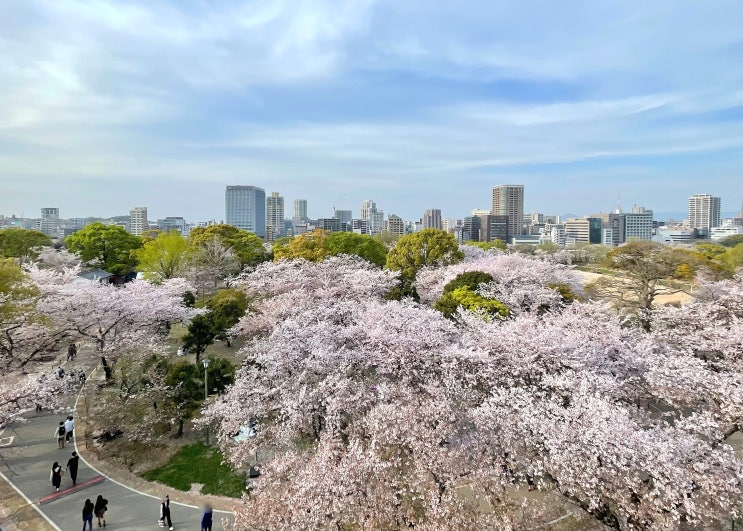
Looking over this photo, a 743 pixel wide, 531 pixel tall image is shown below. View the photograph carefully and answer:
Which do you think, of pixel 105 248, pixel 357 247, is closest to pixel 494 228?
pixel 357 247

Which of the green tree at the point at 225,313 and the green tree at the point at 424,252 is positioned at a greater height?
the green tree at the point at 424,252

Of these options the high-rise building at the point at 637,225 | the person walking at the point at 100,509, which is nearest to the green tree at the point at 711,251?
the person walking at the point at 100,509

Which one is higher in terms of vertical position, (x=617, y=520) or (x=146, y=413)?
(x=617, y=520)

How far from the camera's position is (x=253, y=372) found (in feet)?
42.0

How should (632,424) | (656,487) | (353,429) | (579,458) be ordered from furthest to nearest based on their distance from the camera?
(353,429), (632,424), (579,458), (656,487)

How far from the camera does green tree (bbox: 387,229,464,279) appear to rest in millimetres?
31484

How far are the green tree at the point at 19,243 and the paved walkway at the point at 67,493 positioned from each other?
32889 millimetres

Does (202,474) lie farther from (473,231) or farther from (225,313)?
(473,231)

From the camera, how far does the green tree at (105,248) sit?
43781 mm

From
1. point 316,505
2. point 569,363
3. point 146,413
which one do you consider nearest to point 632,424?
point 569,363

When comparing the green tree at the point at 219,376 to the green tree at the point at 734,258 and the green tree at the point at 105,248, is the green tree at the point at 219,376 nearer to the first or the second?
the green tree at the point at 105,248

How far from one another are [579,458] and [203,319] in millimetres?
17128

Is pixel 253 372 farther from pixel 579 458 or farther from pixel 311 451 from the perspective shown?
pixel 579 458

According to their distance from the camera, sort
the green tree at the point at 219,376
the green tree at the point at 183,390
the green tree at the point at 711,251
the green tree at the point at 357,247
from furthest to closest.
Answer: the green tree at the point at 711,251
the green tree at the point at 357,247
the green tree at the point at 219,376
the green tree at the point at 183,390
